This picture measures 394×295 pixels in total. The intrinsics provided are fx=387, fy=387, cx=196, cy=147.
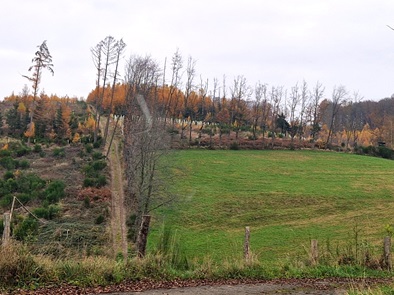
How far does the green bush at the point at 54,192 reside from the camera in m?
22.9

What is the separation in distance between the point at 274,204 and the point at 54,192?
1491cm

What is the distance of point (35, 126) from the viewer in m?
41.6

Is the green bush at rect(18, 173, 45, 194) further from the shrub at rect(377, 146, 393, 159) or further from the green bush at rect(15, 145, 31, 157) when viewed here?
the shrub at rect(377, 146, 393, 159)

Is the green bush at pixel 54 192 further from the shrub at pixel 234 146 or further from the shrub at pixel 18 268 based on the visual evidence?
the shrub at pixel 234 146

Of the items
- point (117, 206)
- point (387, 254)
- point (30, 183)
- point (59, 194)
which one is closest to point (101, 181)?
point (117, 206)

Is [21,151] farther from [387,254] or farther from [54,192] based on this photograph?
[387,254]

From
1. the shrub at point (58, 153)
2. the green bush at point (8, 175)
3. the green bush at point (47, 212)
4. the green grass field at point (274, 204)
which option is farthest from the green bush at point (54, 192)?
the shrub at point (58, 153)

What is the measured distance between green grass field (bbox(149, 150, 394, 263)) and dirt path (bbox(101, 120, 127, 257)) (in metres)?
1.65

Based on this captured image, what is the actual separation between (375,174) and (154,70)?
25.2m

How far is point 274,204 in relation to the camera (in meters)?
27.8

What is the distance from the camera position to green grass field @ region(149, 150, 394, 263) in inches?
775

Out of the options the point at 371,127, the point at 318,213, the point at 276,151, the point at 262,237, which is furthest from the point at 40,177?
the point at 371,127

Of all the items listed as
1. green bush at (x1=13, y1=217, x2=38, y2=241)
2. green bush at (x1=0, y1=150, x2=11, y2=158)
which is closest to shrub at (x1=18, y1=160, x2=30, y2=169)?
green bush at (x1=0, y1=150, x2=11, y2=158)

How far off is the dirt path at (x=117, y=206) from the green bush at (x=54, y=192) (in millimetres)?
3145
